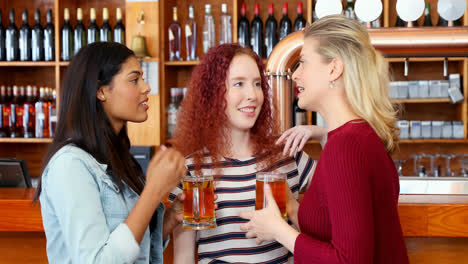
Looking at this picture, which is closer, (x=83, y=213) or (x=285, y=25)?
(x=83, y=213)

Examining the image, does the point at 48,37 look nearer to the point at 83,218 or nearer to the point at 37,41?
the point at 37,41

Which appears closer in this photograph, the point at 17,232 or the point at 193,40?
the point at 17,232

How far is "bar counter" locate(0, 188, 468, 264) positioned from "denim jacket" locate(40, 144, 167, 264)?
2.09 ft

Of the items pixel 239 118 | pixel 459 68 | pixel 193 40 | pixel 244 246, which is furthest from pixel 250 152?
pixel 459 68

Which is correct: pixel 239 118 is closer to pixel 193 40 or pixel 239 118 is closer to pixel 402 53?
pixel 402 53

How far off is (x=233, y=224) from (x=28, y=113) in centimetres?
301

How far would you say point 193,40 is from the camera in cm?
393

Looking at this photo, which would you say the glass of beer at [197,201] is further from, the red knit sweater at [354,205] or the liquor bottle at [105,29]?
the liquor bottle at [105,29]

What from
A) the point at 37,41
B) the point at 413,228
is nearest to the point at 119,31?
the point at 37,41

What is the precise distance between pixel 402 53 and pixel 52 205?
125 centimetres

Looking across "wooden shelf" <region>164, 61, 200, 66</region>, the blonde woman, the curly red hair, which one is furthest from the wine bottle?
the blonde woman

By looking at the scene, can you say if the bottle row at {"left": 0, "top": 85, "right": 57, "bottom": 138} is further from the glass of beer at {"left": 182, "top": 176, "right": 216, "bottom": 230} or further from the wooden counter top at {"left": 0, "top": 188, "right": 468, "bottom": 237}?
the wooden counter top at {"left": 0, "top": 188, "right": 468, "bottom": 237}

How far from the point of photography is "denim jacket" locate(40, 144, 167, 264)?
109 centimetres

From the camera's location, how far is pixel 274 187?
127cm
